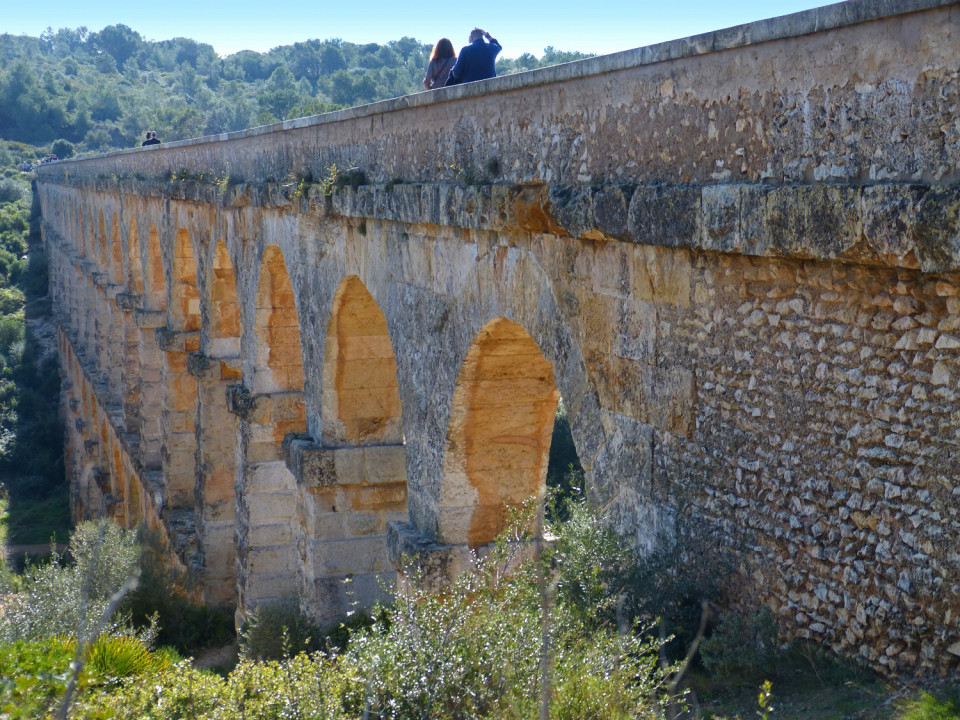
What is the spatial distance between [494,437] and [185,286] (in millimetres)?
9009

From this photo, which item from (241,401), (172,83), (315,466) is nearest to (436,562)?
(315,466)

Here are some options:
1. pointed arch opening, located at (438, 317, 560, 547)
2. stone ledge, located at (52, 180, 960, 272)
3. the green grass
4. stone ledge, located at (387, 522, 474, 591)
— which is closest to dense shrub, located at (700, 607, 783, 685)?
stone ledge, located at (52, 180, 960, 272)

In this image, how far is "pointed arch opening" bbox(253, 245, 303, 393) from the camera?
9.53m

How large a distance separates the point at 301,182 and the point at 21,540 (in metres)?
16.9

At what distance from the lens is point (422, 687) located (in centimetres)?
369

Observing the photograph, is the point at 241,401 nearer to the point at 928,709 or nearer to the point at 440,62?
the point at 440,62

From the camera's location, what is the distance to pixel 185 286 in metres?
13.9

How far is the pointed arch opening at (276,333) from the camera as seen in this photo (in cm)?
953

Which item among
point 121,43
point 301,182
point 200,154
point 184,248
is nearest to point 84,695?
point 301,182

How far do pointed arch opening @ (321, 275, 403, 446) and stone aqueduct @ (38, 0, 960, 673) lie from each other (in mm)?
19

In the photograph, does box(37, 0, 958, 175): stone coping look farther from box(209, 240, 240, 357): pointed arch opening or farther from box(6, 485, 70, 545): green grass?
box(6, 485, 70, 545): green grass

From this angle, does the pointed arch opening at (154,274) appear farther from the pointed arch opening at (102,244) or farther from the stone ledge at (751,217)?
the stone ledge at (751,217)

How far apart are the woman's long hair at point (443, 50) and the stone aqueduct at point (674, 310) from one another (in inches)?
40.2

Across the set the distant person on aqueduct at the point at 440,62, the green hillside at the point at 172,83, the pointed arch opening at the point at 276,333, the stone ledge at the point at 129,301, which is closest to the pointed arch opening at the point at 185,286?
the stone ledge at the point at 129,301
